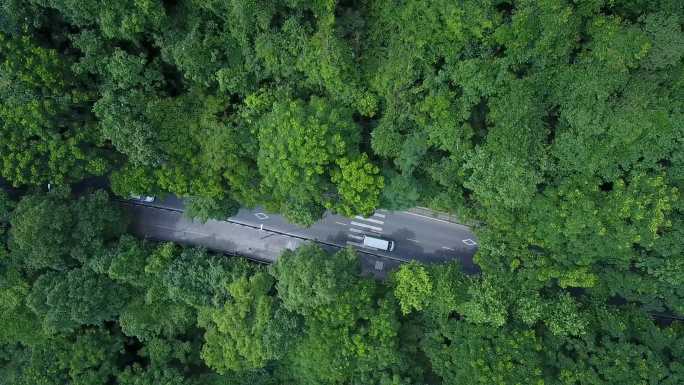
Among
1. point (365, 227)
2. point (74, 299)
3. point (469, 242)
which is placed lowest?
point (74, 299)

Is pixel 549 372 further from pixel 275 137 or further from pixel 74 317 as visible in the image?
pixel 74 317

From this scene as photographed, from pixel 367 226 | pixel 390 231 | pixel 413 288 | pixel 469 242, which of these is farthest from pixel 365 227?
pixel 469 242

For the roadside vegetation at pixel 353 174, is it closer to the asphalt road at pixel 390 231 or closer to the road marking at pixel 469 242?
the asphalt road at pixel 390 231

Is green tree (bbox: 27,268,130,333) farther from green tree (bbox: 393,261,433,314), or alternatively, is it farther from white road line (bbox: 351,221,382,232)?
green tree (bbox: 393,261,433,314)

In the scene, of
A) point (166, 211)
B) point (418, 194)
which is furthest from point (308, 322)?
point (166, 211)

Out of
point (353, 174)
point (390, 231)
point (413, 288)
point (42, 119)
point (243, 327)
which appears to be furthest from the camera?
point (390, 231)

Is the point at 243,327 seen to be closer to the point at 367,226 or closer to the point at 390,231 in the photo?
the point at 367,226

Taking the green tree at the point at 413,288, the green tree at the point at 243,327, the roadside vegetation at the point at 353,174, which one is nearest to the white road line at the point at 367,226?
the roadside vegetation at the point at 353,174

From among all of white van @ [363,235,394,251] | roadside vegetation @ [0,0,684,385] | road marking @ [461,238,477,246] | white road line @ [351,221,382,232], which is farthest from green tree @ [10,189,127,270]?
road marking @ [461,238,477,246]
